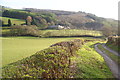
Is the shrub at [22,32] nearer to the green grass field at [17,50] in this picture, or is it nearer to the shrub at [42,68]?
the green grass field at [17,50]

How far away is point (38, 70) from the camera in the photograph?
9.32 meters

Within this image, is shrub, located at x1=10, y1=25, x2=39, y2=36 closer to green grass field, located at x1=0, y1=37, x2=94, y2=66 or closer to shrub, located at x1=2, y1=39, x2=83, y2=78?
green grass field, located at x1=0, y1=37, x2=94, y2=66

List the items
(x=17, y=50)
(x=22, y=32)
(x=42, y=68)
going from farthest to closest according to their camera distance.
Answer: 1. (x=22, y=32)
2. (x=17, y=50)
3. (x=42, y=68)

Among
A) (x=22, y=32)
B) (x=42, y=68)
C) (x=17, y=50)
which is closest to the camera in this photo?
(x=42, y=68)

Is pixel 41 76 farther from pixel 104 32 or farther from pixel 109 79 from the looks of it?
pixel 104 32

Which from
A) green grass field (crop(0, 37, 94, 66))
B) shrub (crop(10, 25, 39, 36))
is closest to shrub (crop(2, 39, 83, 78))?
green grass field (crop(0, 37, 94, 66))

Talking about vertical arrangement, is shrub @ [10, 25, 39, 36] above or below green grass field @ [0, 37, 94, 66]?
above

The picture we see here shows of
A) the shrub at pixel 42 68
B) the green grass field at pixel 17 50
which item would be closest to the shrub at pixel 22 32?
the green grass field at pixel 17 50

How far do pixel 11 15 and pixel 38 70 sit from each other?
118m

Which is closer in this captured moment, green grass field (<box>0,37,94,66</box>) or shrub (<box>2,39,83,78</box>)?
shrub (<box>2,39,83,78</box>)

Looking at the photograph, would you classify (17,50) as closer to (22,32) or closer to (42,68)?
(42,68)

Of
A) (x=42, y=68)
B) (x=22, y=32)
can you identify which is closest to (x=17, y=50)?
(x=42, y=68)

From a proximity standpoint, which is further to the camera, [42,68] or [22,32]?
[22,32]

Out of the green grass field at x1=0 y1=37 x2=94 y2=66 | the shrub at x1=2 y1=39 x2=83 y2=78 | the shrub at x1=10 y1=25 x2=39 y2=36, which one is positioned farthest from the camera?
the shrub at x1=10 y1=25 x2=39 y2=36
